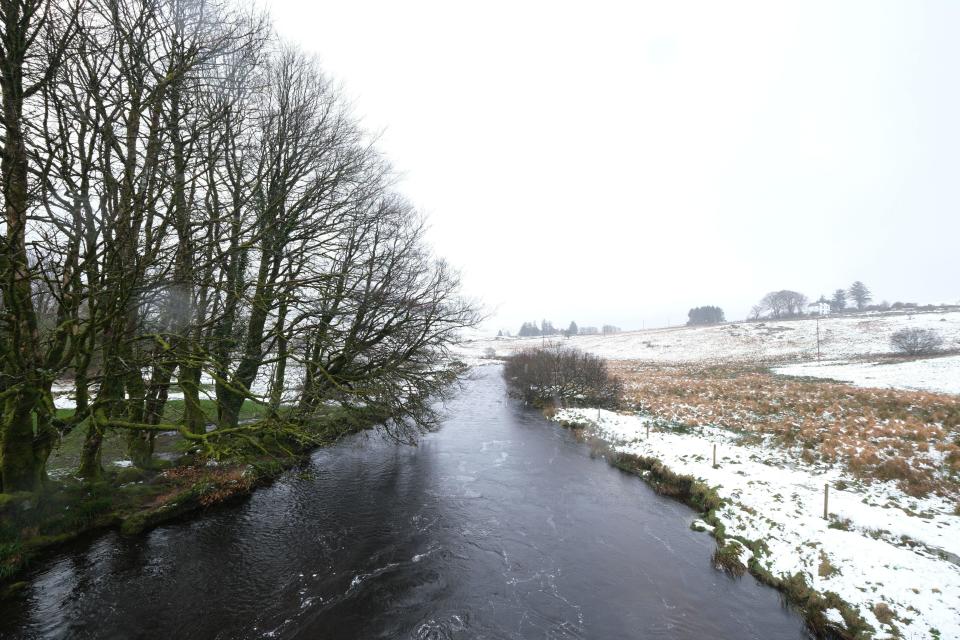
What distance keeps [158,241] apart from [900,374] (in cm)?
4451

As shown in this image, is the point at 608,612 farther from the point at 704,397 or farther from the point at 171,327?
the point at 704,397

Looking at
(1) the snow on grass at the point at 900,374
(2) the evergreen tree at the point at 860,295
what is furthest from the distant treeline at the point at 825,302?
(1) the snow on grass at the point at 900,374

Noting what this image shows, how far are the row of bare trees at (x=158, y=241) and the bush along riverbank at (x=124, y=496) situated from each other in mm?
448

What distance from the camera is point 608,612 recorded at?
7.51 m

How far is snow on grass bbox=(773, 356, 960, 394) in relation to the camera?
25750 mm

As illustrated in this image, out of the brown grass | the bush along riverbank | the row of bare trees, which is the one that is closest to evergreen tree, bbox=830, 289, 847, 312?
the brown grass

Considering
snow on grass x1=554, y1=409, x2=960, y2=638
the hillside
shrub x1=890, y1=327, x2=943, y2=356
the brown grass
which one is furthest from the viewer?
shrub x1=890, y1=327, x2=943, y2=356

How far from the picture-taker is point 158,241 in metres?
6.77

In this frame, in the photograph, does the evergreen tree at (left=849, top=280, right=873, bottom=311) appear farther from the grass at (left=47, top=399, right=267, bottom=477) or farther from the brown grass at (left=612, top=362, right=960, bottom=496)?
the grass at (left=47, top=399, right=267, bottom=477)

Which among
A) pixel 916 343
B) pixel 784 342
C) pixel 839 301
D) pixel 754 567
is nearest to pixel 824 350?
pixel 784 342

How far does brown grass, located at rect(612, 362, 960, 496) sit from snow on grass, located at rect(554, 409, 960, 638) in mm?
869

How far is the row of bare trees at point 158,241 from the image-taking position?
530 centimetres

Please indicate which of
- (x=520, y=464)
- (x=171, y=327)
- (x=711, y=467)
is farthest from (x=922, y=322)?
(x=171, y=327)

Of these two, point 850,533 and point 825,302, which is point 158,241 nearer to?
point 850,533
